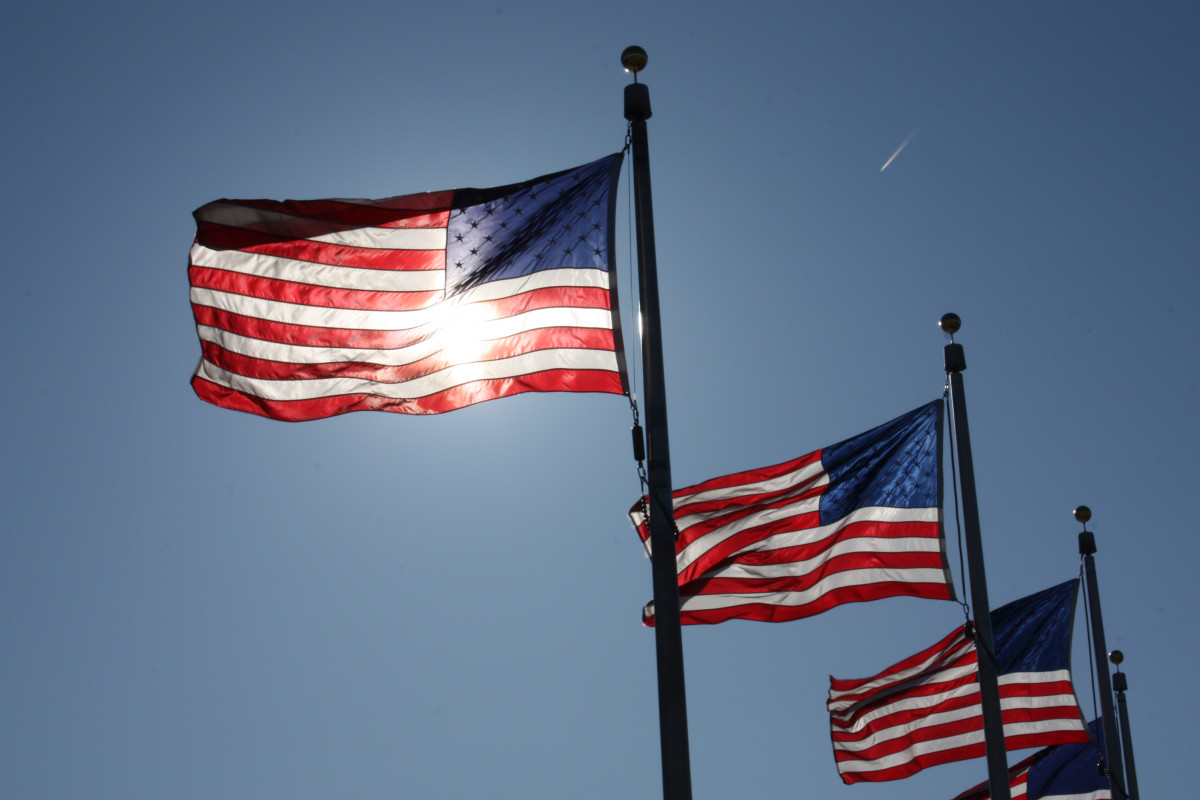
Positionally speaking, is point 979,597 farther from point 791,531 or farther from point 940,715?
point 940,715

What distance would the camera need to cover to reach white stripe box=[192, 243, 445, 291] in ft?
37.4

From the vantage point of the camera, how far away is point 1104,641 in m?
20.0

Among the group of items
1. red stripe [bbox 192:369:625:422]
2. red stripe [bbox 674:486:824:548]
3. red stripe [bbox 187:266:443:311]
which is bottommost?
red stripe [bbox 674:486:824:548]

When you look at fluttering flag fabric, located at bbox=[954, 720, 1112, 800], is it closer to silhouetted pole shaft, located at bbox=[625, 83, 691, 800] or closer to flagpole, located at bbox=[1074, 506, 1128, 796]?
flagpole, located at bbox=[1074, 506, 1128, 796]

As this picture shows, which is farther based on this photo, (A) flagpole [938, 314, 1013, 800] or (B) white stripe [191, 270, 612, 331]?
(A) flagpole [938, 314, 1013, 800]

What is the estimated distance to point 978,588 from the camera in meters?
13.8

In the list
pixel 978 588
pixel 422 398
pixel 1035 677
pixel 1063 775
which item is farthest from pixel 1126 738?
pixel 422 398

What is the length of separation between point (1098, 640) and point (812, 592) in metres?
8.71

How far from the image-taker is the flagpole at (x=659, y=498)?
761 cm

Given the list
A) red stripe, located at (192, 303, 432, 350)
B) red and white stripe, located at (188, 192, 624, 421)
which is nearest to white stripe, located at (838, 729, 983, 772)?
red and white stripe, located at (188, 192, 624, 421)

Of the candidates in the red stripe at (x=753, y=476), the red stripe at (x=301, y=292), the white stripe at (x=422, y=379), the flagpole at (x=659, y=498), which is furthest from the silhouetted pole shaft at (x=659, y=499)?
the red stripe at (x=753, y=476)

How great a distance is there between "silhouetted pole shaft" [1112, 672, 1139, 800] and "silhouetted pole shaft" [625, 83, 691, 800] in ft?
60.2

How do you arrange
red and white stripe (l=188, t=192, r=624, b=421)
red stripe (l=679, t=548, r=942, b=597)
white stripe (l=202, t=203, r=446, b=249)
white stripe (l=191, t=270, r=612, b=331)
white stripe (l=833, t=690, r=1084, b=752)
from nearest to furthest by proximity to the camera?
white stripe (l=191, t=270, r=612, b=331)
red and white stripe (l=188, t=192, r=624, b=421)
white stripe (l=202, t=203, r=446, b=249)
red stripe (l=679, t=548, r=942, b=597)
white stripe (l=833, t=690, r=1084, b=752)

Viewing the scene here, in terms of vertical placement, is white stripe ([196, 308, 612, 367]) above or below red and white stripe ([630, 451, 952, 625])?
above
